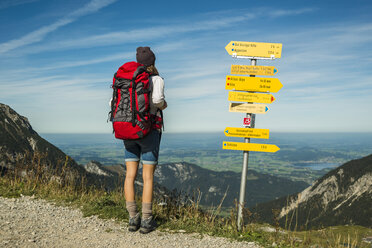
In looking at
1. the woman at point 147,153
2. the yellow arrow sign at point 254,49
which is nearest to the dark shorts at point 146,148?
the woman at point 147,153

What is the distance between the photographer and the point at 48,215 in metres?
6.05

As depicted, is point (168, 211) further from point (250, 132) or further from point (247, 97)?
point (247, 97)

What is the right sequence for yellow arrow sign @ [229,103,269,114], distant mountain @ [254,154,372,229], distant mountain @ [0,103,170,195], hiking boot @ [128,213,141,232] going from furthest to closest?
distant mountain @ [254,154,372,229]
distant mountain @ [0,103,170,195]
yellow arrow sign @ [229,103,269,114]
hiking boot @ [128,213,141,232]

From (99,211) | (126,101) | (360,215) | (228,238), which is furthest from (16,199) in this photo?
(360,215)

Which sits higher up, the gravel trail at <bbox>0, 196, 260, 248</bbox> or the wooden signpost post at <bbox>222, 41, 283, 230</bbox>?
the wooden signpost post at <bbox>222, 41, 283, 230</bbox>

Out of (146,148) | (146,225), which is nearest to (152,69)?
(146,148)

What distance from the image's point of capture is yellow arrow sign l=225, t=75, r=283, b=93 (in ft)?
18.9

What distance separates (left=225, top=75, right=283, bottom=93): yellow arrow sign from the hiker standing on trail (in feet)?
5.22

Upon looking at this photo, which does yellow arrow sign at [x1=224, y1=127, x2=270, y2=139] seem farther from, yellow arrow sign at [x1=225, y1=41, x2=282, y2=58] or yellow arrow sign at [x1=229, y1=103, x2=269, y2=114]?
yellow arrow sign at [x1=225, y1=41, x2=282, y2=58]

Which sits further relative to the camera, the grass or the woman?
the grass

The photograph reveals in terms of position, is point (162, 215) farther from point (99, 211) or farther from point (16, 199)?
point (16, 199)

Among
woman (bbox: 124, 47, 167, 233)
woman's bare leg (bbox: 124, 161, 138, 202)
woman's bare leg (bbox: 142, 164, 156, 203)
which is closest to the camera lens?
woman (bbox: 124, 47, 167, 233)

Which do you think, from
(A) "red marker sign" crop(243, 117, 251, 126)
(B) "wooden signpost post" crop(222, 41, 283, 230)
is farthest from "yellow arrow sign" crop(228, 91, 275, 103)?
(A) "red marker sign" crop(243, 117, 251, 126)

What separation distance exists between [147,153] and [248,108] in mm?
2167
